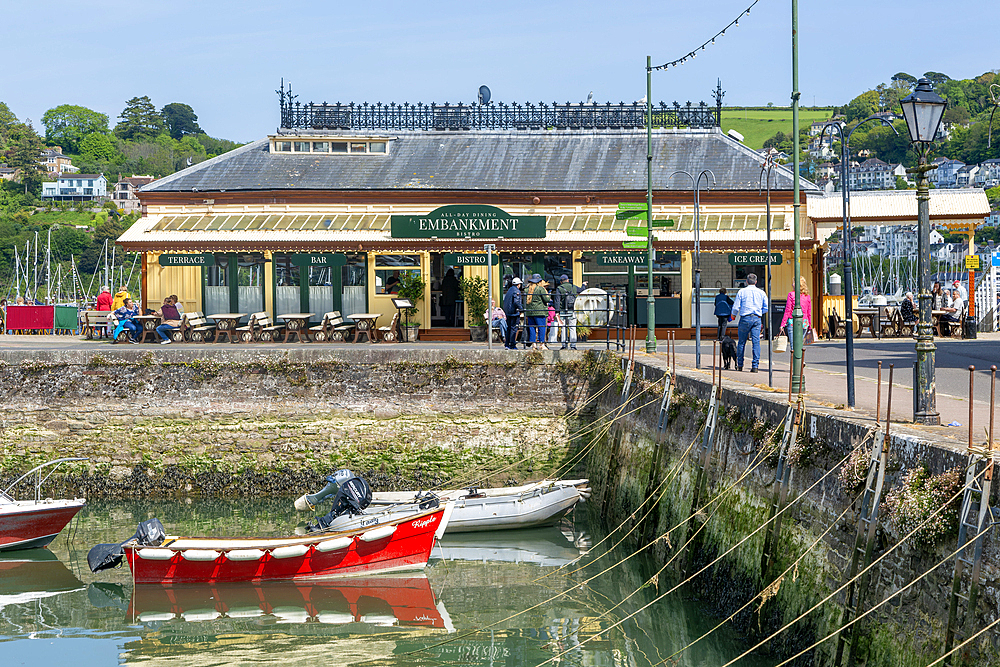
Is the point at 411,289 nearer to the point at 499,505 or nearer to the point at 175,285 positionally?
the point at 175,285

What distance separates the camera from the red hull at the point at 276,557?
14062 mm

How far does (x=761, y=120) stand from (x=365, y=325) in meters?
157

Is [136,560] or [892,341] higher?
[892,341]

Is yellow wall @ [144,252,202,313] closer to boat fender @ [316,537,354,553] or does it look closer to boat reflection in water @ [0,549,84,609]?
boat reflection in water @ [0,549,84,609]

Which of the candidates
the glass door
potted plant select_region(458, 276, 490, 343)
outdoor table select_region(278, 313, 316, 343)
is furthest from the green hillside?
outdoor table select_region(278, 313, 316, 343)

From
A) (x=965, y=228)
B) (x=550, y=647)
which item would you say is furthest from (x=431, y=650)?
(x=965, y=228)

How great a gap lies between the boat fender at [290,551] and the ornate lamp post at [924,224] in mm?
8476

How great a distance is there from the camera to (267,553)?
14141mm

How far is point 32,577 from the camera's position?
1523 centimetres

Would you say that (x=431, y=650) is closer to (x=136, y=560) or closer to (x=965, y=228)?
(x=136, y=560)

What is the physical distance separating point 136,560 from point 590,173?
20.5 meters

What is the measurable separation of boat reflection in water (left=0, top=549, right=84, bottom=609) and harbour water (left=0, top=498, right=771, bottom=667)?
33mm

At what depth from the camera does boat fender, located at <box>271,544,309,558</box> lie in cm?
1412

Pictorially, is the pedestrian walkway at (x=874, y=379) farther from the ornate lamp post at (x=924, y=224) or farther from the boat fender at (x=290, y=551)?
the boat fender at (x=290, y=551)
